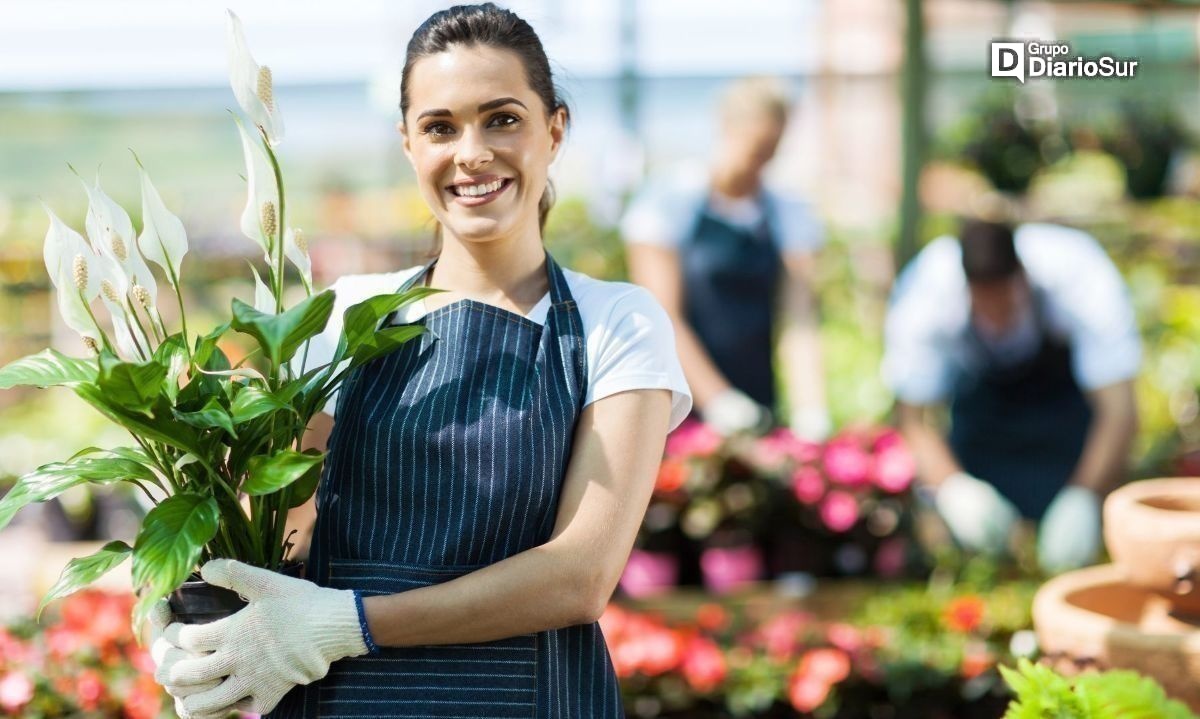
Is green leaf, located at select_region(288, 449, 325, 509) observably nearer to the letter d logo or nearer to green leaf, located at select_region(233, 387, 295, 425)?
green leaf, located at select_region(233, 387, 295, 425)

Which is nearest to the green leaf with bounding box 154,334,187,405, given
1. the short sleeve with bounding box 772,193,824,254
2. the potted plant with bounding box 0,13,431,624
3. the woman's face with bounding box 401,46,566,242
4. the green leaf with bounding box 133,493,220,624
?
the potted plant with bounding box 0,13,431,624

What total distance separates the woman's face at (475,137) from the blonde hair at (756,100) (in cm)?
258

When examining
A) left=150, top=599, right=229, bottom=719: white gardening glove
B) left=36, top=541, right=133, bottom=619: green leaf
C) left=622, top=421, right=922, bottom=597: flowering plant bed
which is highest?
left=36, top=541, right=133, bottom=619: green leaf

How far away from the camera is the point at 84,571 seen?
1322mm

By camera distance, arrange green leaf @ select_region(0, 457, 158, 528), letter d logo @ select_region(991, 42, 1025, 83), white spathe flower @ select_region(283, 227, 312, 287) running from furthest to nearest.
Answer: letter d logo @ select_region(991, 42, 1025, 83), white spathe flower @ select_region(283, 227, 312, 287), green leaf @ select_region(0, 457, 158, 528)

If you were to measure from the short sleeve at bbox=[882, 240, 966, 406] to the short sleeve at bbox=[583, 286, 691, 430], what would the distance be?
245cm

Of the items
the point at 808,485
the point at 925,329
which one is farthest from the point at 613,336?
the point at 925,329

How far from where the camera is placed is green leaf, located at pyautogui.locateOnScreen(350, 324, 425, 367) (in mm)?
1369

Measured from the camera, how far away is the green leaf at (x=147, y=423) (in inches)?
50.1

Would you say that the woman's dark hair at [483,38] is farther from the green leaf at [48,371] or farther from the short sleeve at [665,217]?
the short sleeve at [665,217]

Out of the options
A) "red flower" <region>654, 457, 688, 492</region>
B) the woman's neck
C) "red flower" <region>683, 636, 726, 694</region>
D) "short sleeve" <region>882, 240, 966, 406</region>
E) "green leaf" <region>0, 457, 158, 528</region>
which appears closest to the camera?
"green leaf" <region>0, 457, 158, 528</region>

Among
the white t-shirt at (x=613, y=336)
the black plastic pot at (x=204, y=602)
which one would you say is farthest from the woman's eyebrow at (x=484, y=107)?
the black plastic pot at (x=204, y=602)

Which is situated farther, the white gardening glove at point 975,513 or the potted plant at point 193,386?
the white gardening glove at point 975,513

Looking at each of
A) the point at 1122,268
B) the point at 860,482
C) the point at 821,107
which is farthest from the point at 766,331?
the point at 821,107
